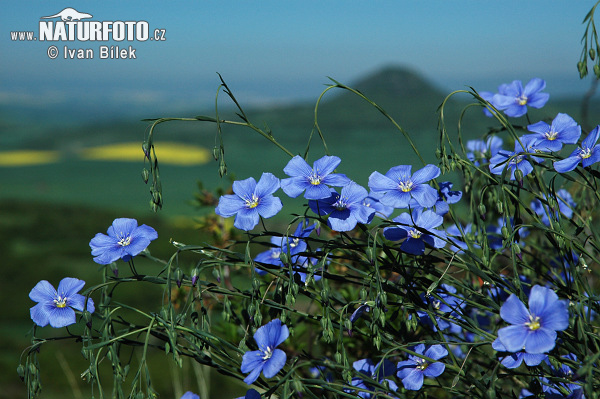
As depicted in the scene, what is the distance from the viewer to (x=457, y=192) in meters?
1.09

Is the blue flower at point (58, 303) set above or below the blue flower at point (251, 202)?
below

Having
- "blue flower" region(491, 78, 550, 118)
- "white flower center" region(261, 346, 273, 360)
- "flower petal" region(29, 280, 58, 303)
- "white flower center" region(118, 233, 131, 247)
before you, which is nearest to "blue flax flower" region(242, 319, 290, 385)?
"white flower center" region(261, 346, 273, 360)

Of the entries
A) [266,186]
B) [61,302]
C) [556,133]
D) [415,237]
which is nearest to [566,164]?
[556,133]

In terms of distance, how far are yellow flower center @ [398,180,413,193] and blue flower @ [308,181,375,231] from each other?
62 mm

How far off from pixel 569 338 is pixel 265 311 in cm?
91

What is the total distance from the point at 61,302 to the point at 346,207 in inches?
20.1

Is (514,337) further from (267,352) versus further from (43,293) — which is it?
(43,293)

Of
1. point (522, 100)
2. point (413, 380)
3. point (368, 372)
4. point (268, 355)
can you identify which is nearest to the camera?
point (268, 355)

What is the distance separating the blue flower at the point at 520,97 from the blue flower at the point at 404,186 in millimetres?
490

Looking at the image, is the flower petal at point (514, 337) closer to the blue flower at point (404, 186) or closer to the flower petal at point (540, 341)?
the flower petal at point (540, 341)

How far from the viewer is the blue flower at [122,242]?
93 centimetres

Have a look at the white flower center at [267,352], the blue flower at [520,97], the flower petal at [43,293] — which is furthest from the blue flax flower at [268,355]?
the blue flower at [520,97]

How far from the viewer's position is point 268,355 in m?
0.93

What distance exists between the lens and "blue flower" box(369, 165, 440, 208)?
0.95 m
